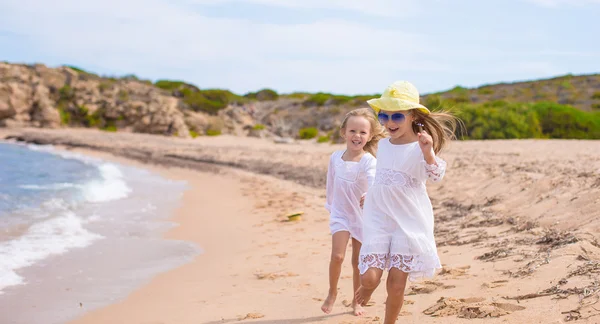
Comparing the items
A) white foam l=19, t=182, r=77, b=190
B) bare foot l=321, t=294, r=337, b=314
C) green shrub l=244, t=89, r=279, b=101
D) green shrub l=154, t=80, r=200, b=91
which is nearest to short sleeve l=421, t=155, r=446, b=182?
bare foot l=321, t=294, r=337, b=314

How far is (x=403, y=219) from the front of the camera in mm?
3324

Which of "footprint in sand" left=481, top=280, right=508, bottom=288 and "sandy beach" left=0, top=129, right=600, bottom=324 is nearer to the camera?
"sandy beach" left=0, top=129, right=600, bottom=324

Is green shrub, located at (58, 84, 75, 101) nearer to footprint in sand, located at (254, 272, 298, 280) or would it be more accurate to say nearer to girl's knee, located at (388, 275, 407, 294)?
footprint in sand, located at (254, 272, 298, 280)

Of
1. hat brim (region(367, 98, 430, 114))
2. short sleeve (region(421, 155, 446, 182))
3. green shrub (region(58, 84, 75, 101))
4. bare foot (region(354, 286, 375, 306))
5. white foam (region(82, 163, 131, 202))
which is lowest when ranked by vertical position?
white foam (region(82, 163, 131, 202))

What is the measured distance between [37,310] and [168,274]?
59.4 inches

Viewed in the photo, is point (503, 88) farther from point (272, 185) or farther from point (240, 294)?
point (240, 294)

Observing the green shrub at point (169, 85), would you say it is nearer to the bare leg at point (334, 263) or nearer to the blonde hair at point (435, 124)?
the bare leg at point (334, 263)

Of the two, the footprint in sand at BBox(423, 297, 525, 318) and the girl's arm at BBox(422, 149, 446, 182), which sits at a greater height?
the girl's arm at BBox(422, 149, 446, 182)

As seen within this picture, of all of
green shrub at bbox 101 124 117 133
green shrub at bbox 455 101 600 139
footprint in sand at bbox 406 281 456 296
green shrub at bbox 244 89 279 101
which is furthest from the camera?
green shrub at bbox 244 89 279 101

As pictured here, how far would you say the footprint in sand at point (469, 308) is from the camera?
11.8ft

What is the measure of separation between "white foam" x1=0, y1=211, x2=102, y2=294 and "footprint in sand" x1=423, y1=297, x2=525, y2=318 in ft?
13.6

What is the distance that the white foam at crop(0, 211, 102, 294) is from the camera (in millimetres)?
6121

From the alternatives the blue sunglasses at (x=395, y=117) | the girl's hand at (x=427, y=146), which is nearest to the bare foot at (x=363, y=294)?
the girl's hand at (x=427, y=146)

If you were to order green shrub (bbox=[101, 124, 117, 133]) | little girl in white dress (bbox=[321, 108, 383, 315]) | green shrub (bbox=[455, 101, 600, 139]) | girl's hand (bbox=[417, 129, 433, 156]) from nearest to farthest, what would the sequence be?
girl's hand (bbox=[417, 129, 433, 156]), little girl in white dress (bbox=[321, 108, 383, 315]), green shrub (bbox=[455, 101, 600, 139]), green shrub (bbox=[101, 124, 117, 133])
